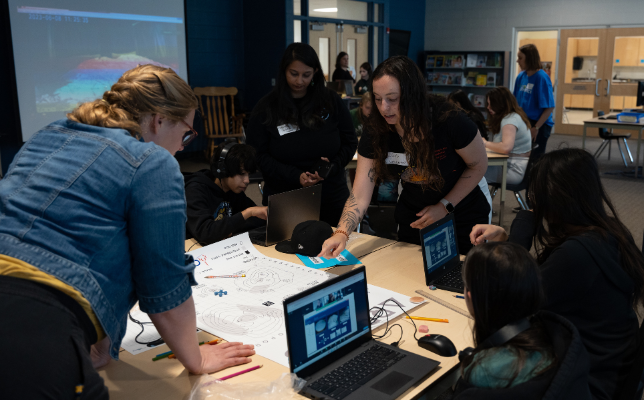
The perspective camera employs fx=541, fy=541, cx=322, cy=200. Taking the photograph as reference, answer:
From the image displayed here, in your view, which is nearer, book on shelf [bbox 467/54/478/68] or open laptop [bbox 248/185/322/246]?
open laptop [bbox 248/185/322/246]

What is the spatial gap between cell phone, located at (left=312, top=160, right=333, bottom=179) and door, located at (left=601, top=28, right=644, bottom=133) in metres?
8.82

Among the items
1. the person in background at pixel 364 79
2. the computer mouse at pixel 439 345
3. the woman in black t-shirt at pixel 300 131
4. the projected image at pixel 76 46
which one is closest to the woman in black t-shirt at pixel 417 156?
the woman in black t-shirt at pixel 300 131

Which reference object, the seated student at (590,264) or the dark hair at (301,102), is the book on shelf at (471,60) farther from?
the seated student at (590,264)

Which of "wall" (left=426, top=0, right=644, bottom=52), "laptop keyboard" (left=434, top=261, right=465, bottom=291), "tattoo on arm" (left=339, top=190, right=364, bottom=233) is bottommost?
"laptop keyboard" (left=434, top=261, right=465, bottom=291)

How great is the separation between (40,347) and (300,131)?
6.26 ft

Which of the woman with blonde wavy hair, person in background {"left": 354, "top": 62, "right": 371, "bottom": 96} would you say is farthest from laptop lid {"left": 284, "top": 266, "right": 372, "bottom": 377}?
person in background {"left": 354, "top": 62, "right": 371, "bottom": 96}

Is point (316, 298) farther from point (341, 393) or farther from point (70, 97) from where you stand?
point (70, 97)

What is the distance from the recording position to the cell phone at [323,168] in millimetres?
2576

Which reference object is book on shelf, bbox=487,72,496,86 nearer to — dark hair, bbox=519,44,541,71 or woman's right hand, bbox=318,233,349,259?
dark hair, bbox=519,44,541,71

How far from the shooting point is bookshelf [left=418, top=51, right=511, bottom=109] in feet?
Result: 34.4

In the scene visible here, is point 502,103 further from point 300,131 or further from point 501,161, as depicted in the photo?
point 300,131

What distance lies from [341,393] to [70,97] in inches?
221

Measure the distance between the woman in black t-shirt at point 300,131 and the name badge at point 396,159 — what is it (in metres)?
0.52

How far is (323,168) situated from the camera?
8.48 ft
